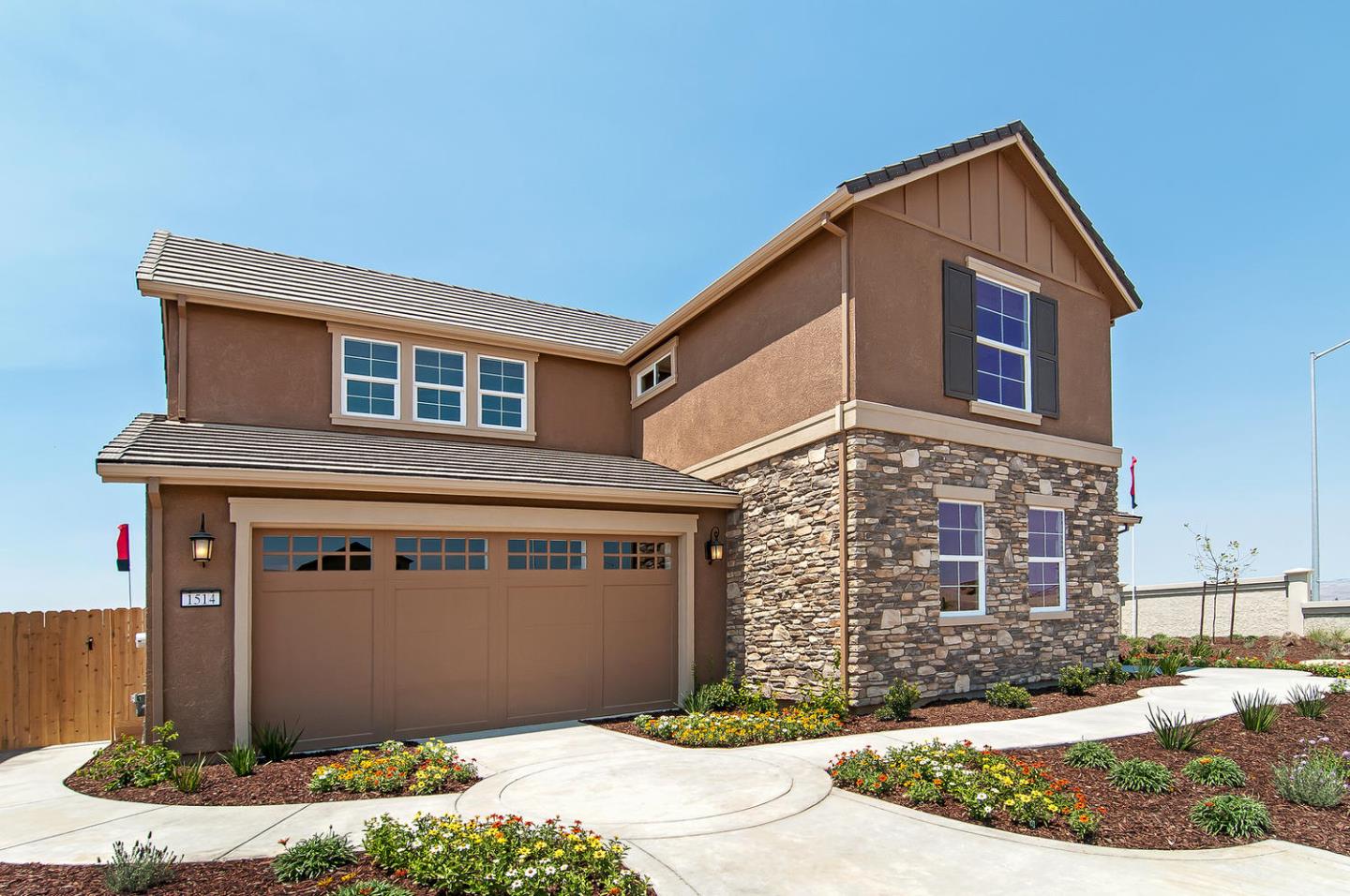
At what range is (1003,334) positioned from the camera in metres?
12.3

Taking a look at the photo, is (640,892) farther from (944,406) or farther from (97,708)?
(97,708)

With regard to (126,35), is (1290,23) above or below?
above

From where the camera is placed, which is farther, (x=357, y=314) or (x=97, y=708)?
(x=357, y=314)

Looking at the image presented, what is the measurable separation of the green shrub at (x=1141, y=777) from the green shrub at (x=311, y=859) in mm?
6172

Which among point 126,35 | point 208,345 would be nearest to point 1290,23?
point 126,35

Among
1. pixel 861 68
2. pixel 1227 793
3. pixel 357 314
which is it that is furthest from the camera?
pixel 357 314

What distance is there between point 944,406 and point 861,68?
5.30 meters

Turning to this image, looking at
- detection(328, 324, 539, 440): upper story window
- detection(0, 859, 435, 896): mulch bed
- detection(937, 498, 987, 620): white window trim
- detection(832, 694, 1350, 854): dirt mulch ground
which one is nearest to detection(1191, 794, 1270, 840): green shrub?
detection(832, 694, 1350, 854): dirt mulch ground

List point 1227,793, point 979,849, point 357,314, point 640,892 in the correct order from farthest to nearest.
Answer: point 357,314, point 1227,793, point 979,849, point 640,892

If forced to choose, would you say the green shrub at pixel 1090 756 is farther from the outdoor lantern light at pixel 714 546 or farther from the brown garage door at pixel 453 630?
the brown garage door at pixel 453 630

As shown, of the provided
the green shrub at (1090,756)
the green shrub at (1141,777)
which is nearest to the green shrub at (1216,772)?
the green shrub at (1141,777)

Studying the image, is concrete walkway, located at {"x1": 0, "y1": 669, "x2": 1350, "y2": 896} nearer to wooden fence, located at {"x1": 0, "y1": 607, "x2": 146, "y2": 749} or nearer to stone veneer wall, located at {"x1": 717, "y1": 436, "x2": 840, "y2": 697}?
stone veneer wall, located at {"x1": 717, "y1": 436, "x2": 840, "y2": 697}

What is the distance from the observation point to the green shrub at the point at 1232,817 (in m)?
5.54

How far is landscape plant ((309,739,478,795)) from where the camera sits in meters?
6.90
